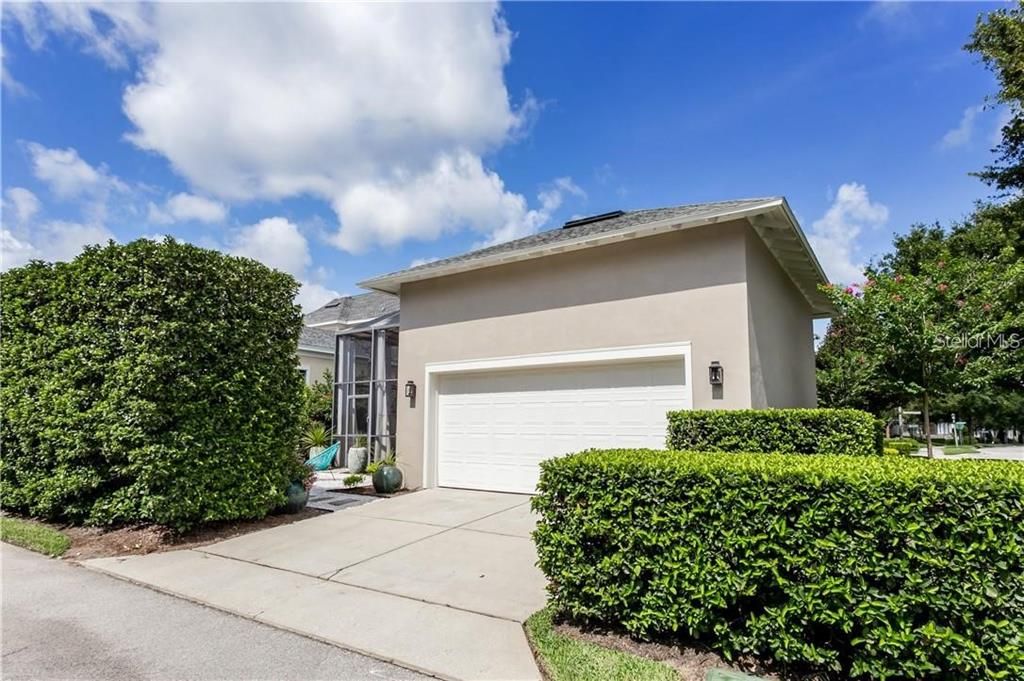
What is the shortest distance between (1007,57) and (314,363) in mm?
21999

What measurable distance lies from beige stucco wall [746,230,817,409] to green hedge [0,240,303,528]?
7.37 meters

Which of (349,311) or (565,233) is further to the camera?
(349,311)

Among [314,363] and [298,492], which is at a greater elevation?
[314,363]

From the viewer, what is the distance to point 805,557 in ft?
10.1

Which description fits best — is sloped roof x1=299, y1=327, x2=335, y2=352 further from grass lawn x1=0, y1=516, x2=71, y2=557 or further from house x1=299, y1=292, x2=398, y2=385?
grass lawn x1=0, y1=516, x2=71, y2=557

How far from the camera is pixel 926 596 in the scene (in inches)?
110

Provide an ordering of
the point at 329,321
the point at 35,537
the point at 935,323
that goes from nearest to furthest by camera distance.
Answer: the point at 35,537, the point at 935,323, the point at 329,321

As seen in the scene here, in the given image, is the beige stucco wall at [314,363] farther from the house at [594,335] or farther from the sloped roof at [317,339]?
the house at [594,335]

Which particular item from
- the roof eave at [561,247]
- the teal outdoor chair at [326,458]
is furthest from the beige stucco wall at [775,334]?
the teal outdoor chair at [326,458]

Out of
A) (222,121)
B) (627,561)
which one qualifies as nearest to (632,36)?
(222,121)

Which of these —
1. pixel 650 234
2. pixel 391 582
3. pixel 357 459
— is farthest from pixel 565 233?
pixel 357 459

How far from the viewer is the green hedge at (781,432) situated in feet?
21.8

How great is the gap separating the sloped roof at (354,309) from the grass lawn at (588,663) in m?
12.9

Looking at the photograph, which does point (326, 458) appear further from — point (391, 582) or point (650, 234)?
point (650, 234)
